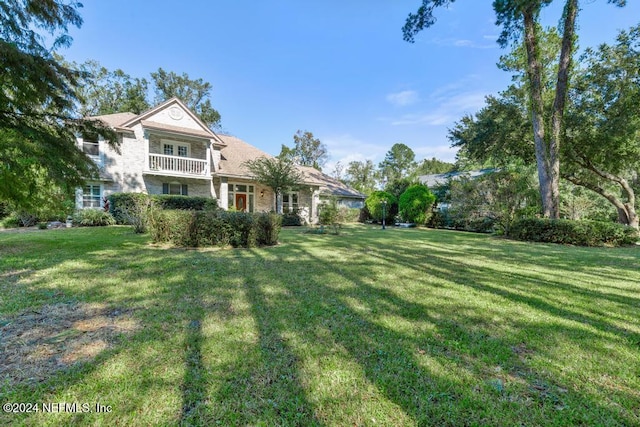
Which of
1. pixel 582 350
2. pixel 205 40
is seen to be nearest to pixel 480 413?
pixel 582 350

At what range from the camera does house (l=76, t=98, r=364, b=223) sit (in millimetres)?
15953

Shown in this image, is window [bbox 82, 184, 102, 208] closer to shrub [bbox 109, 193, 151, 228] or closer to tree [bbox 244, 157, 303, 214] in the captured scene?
shrub [bbox 109, 193, 151, 228]

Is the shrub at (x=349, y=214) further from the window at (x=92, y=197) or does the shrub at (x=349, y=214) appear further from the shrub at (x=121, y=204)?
the window at (x=92, y=197)

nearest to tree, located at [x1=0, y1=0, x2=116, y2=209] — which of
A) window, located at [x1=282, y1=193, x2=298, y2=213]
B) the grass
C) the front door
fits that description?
the grass

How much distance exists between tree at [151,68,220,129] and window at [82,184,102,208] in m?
19.4

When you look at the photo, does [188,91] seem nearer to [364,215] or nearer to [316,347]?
[364,215]

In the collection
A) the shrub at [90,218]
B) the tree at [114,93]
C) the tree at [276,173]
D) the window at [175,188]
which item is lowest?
the shrub at [90,218]

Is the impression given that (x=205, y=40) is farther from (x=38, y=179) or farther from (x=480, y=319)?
(x=480, y=319)

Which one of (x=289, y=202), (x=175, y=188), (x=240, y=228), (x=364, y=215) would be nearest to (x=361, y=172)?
(x=364, y=215)

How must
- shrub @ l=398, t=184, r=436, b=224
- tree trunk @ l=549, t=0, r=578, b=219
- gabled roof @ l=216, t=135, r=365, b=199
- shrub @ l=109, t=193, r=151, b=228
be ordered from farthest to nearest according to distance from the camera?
shrub @ l=398, t=184, r=436, b=224 → gabled roof @ l=216, t=135, r=365, b=199 → shrub @ l=109, t=193, r=151, b=228 → tree trunk @ l=549, t=0, r=578, b=219

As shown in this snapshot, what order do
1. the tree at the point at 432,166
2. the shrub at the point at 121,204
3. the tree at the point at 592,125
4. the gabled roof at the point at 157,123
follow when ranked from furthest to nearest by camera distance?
the tree at the point at 432,166 < the gabled roof at the point at 157,123 < the shrub at the point at 121,204 < the tree at the point at 592,125

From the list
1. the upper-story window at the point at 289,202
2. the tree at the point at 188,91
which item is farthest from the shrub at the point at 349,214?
the tree at the point at 188,91

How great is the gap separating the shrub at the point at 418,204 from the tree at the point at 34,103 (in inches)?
721

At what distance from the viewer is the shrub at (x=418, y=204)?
19672mm
